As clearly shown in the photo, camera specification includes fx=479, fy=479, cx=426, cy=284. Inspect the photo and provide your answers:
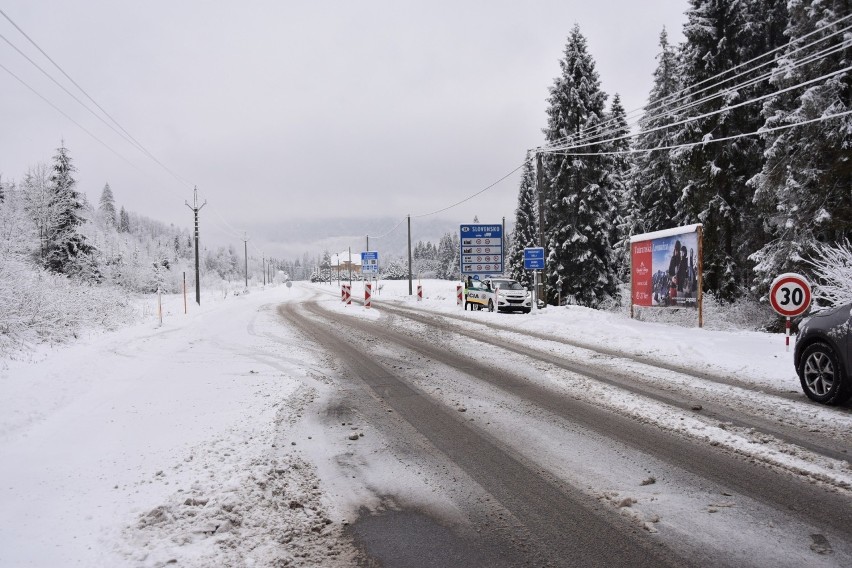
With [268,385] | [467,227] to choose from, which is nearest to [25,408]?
[268,385]

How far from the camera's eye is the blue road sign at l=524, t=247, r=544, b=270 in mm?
23578

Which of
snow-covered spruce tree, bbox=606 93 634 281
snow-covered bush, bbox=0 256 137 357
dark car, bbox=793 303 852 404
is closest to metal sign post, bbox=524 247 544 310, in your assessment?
snow-covered spruce tree, bbox=606 93 634 281

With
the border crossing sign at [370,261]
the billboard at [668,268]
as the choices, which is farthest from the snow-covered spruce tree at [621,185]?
the border crossing sign at [370,261]

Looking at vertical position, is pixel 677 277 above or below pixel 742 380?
above

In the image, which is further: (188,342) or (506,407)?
(188,342)

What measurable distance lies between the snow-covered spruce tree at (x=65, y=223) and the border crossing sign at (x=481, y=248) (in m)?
31.2

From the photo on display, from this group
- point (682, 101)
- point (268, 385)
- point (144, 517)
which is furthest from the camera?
point (682, 101)

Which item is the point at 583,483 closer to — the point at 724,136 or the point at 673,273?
the point at 673,273

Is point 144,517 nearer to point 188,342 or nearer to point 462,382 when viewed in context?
point 462,382

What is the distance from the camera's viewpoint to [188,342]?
13375 millimetres

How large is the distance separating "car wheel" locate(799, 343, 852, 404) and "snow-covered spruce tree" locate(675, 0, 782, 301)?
61.2 feet

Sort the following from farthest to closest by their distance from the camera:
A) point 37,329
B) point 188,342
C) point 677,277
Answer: point 677,277, point 188,342, point 37,329

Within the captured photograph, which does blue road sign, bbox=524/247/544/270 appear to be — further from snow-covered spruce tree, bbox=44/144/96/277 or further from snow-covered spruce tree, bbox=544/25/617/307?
snow-covered spruce tree, bbox=44/144/96/277

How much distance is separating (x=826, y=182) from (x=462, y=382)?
637 inches
